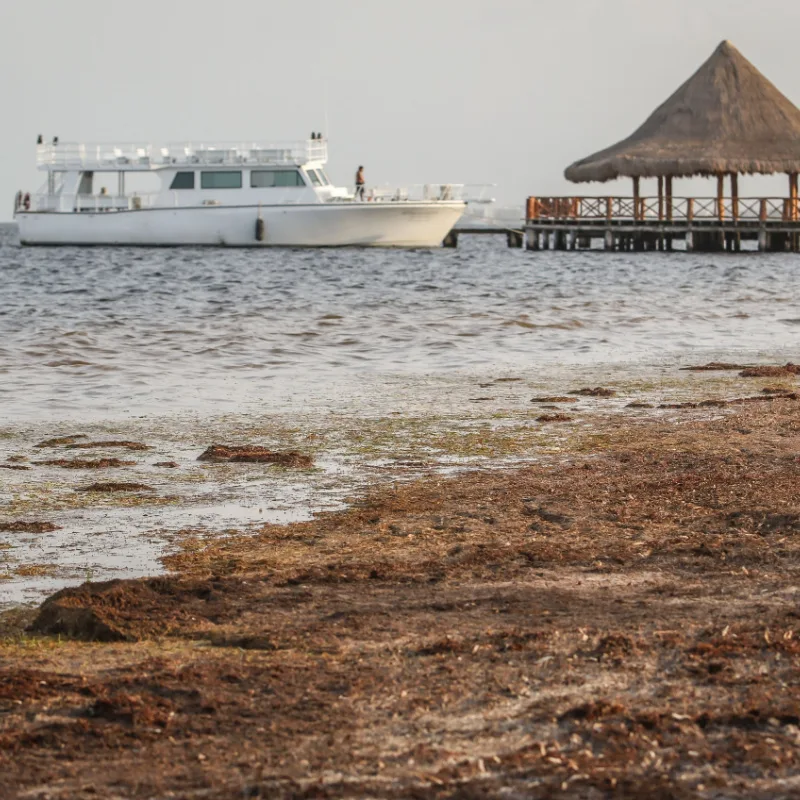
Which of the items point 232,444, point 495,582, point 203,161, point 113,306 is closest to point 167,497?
point 232,444

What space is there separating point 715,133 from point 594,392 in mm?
37476

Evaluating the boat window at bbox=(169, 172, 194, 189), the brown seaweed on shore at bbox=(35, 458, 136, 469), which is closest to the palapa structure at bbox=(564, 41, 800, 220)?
the boat window at bbox=(169, 172, 194, 189)

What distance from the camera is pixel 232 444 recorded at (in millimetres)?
8945

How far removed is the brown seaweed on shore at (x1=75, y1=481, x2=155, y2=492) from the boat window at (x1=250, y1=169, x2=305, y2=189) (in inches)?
1666

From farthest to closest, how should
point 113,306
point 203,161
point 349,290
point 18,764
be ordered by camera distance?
point 203,161 → point 349,290 → point 113,306 → point 18,764

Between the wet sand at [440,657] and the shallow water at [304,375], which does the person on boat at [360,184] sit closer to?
the shallow water at [304,375]

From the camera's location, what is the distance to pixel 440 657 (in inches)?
164

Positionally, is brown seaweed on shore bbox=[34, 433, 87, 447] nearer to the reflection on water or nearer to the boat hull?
the reflection on water

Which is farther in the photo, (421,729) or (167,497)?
(167,497)

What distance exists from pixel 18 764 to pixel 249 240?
157 feet

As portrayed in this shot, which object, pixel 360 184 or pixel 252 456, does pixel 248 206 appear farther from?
pixel 252 456

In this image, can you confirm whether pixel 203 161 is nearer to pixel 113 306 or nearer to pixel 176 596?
pixel 113 306

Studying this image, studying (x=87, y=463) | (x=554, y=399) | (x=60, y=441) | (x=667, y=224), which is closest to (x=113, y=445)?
(x=60, y=441)

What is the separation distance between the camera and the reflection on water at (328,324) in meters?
13.1
